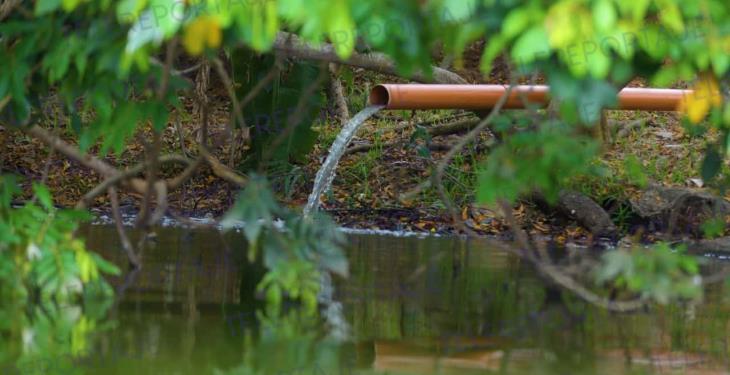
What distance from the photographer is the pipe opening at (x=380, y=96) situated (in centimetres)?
889

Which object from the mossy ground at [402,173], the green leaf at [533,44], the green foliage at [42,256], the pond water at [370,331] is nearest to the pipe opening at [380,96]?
the mossy ground at [402,173]

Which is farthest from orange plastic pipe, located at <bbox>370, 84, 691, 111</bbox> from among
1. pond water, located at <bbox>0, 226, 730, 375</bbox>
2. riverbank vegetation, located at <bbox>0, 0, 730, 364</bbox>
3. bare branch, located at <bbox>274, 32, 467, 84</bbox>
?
pond water, located at <bbox>0, 226, 730, 375</bbox>

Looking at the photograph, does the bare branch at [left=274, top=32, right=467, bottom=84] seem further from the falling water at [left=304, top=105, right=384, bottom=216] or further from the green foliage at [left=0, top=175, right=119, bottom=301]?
the green foliage at [left=0, top=175, right=119, bottom=301]

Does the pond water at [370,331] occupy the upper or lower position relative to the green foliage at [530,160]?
lower

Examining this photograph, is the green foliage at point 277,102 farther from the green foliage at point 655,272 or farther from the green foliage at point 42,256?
the green foliage at point 655,272

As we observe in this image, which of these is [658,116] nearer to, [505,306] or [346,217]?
[346,217]

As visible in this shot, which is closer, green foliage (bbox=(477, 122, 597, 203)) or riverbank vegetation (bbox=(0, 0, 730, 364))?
riverbank vegetation (bbox=(0, 0, 730, 364))

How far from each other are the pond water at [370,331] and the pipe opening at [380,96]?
6.96ft

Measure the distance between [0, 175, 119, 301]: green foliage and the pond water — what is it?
0.14m

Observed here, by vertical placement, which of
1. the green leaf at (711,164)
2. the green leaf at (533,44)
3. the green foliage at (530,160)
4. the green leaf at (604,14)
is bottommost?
the green foliage at (530,160)

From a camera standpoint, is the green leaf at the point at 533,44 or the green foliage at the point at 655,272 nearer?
the green leaf at the point at 533,44

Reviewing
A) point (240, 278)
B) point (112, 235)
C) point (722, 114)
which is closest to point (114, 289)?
point (240, 278)

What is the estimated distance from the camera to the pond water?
451cm

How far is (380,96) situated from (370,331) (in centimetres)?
404
